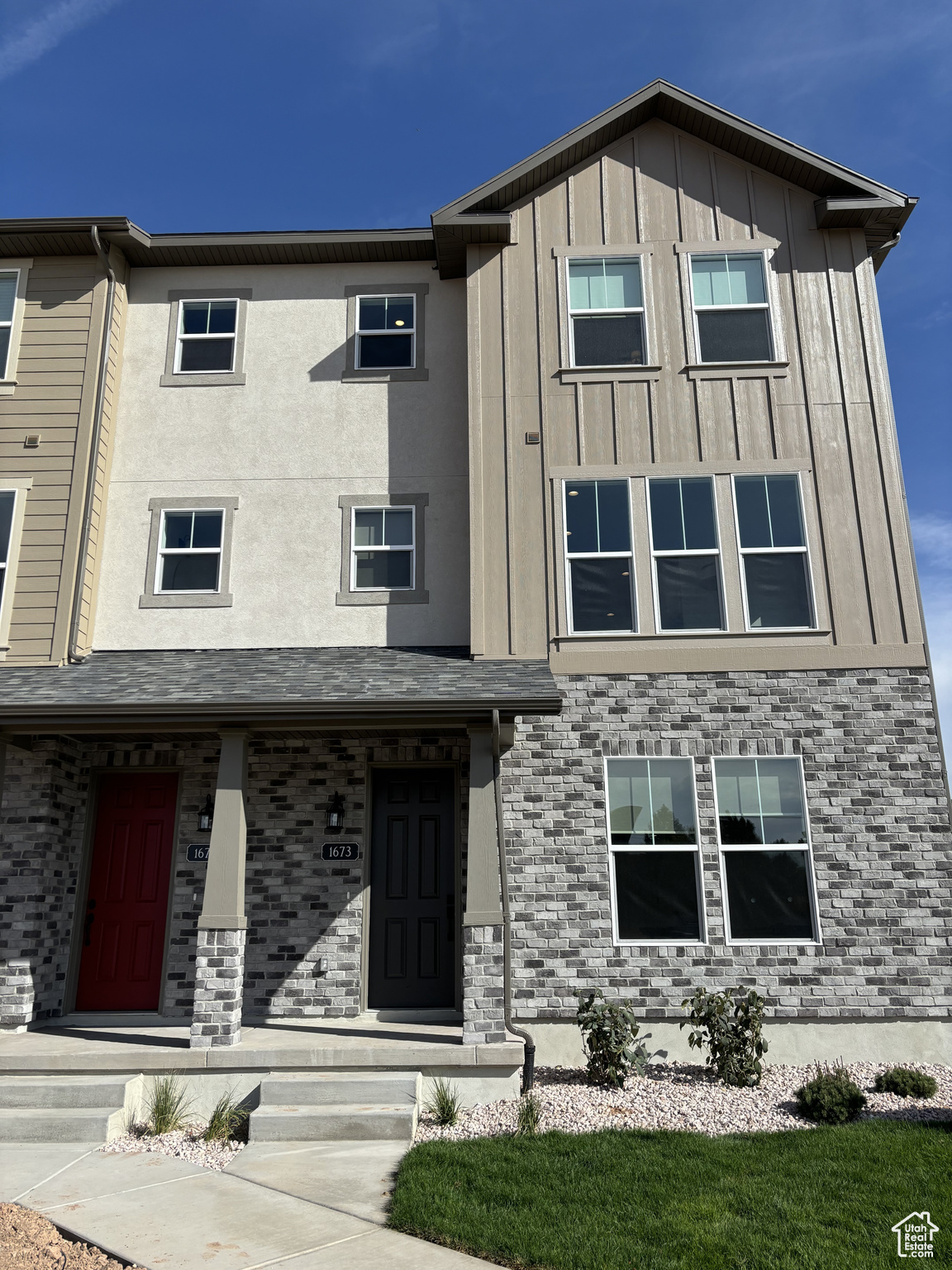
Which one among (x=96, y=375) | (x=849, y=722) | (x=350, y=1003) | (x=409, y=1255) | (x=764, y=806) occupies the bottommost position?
(x=409, y=1255)

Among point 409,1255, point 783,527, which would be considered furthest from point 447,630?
point 409,1255

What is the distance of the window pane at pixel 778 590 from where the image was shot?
988 cm

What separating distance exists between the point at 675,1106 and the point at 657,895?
2.09m

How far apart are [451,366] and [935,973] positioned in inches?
329

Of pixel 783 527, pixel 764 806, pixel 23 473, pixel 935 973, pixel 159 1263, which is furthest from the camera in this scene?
pixel 23 473

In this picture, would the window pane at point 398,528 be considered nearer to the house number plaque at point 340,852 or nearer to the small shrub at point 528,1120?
the house number plaque at point 340,852

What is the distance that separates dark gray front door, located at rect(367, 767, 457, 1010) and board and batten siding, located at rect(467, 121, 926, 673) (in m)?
1.79

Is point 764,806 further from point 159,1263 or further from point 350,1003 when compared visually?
point 159,1263

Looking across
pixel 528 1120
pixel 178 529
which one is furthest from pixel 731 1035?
pixel 178 529

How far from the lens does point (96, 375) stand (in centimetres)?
1113

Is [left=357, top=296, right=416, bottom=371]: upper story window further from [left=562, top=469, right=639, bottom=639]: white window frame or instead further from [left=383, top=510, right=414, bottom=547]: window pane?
[left=562, top=469, right=639, bottom=639]: white window frame

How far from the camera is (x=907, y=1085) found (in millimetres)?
7668

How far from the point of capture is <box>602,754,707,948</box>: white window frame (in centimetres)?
889

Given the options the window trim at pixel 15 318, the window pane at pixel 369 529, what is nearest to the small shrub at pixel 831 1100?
the window pane at pixel 369 529
